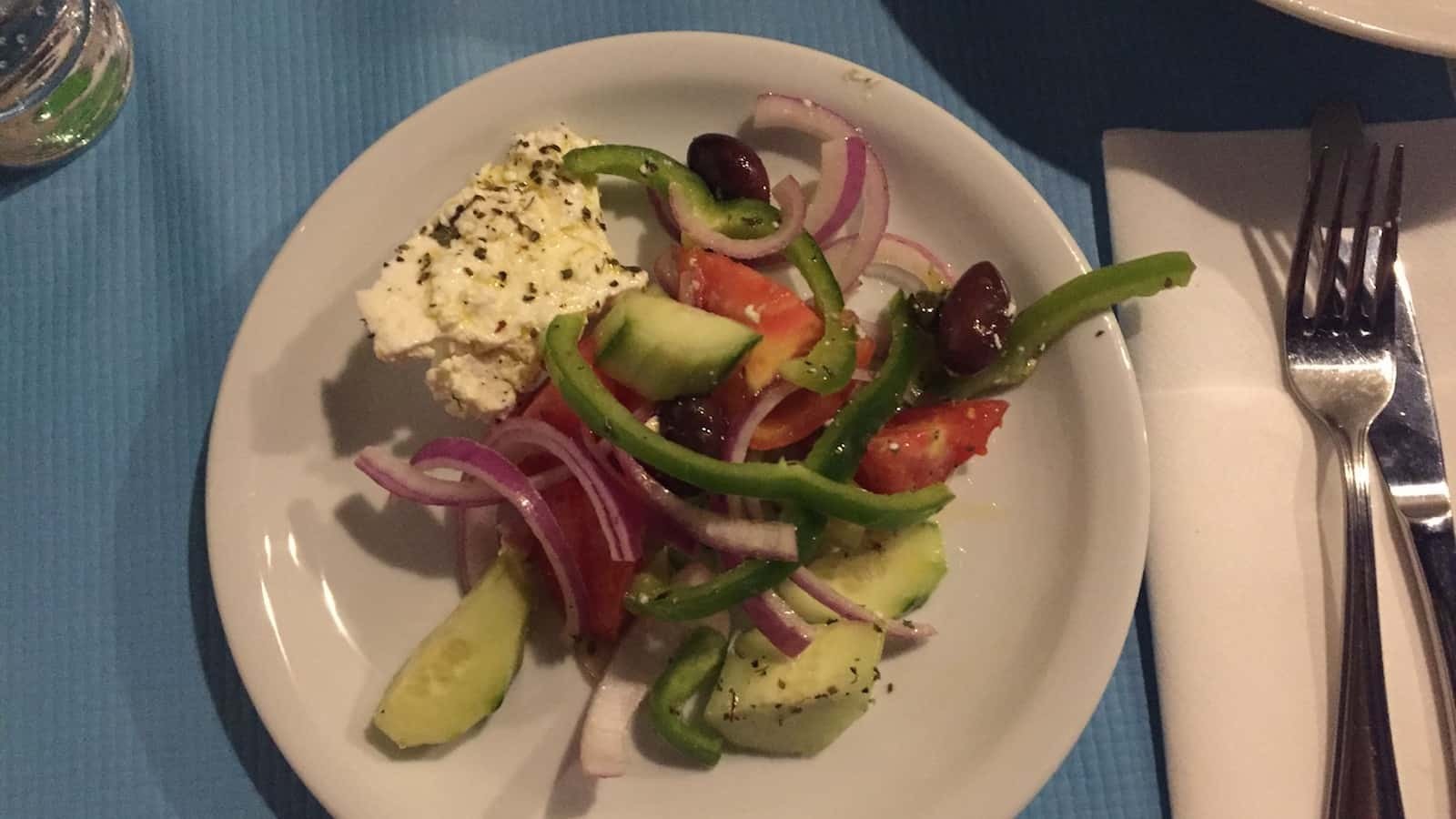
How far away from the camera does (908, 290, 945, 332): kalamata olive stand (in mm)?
1202

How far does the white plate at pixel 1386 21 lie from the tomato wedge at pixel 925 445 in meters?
0.57

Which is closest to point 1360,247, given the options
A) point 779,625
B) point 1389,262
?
point 1389,262

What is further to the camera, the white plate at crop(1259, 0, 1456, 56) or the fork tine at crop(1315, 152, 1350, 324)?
the fork tine at crop(1315, 152, 1350, 324)

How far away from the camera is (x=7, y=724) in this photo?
115 cm

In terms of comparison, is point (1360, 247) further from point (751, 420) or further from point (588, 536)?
point (588, 536)

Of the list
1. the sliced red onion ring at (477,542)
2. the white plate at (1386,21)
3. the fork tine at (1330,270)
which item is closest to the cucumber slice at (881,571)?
the sliced red onion ring at (477,542)

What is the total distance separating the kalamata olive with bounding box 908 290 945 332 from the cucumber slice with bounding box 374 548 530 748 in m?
0.54

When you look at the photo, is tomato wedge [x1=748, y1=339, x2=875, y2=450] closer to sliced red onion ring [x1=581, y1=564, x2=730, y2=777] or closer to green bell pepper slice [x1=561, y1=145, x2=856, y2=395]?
green bell pepper slice [x1=561, y1=145, x2=856, y2=395]

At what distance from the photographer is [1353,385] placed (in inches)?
48.9

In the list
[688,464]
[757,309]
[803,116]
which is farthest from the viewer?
[803,116]

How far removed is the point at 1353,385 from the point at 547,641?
1.03 m

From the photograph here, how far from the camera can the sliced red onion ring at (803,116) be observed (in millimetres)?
1266

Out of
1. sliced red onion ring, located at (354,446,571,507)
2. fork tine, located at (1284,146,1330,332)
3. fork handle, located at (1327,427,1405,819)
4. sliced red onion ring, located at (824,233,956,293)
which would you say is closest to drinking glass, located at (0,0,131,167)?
sliced red onion ring, located at (354,446,571,507)

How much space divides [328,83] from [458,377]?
0.56m
